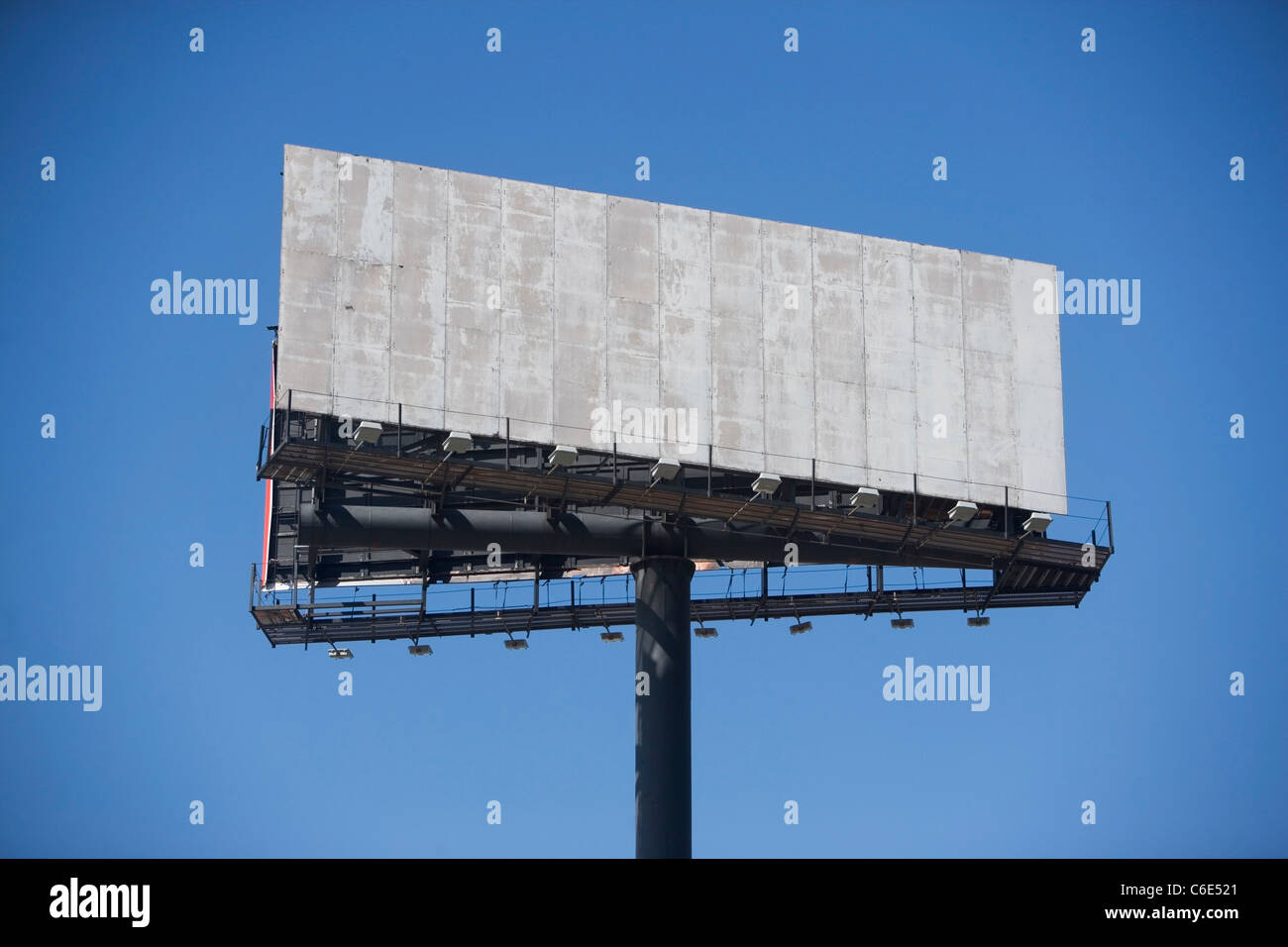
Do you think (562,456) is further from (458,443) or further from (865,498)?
(865,498)

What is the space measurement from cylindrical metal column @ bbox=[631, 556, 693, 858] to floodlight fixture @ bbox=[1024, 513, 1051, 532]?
10.9 metres

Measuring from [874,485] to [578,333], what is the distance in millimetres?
10389

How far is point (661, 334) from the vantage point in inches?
2894

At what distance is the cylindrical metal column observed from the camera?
70.8 m

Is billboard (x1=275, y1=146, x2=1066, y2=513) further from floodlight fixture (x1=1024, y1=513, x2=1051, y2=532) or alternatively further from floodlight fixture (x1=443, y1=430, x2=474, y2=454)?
floodlight fixture (x1=443, y1=430, x2=474, y2=454)

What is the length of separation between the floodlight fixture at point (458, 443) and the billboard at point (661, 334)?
3.35 ft

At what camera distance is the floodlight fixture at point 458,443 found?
69.3 m

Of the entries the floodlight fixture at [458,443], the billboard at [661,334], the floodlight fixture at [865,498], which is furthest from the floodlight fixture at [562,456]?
the floodlight fixture at [865,498]

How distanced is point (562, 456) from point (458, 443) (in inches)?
122

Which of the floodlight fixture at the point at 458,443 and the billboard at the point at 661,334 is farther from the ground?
the billboard at the point at 661,334

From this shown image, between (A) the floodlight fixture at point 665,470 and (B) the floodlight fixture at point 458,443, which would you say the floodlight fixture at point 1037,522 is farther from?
(B) the floodlight fixture at point 458,443
